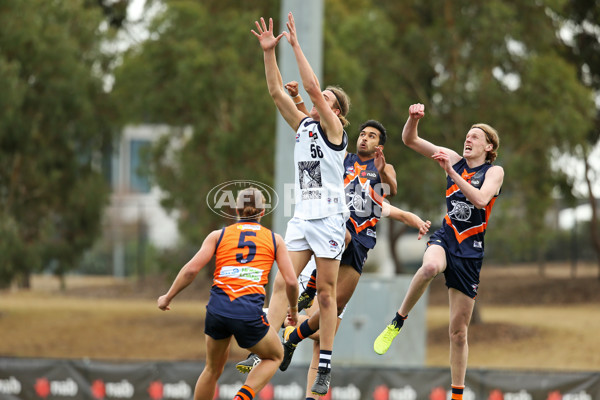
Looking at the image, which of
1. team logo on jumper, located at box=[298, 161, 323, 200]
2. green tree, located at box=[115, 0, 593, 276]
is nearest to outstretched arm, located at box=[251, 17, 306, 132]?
team logo on jumper, located at box=[298, 161, 323, 200]

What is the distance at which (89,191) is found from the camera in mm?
25828

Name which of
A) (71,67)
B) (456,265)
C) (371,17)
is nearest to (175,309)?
(71,67)

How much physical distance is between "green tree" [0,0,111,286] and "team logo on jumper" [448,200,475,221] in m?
16.0

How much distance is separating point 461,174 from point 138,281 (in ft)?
93.7

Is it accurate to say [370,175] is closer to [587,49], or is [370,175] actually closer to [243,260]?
[243,260]

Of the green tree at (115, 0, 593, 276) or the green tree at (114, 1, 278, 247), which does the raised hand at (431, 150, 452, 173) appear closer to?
the green tree at (115, 0, 593, 276)

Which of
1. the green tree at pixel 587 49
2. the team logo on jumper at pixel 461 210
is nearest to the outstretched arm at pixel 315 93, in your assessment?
the team logo on jumper at pixel 461 210

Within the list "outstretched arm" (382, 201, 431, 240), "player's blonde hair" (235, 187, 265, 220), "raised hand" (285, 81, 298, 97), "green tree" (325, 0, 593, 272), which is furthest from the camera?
"green tree" (325, 0, 593, 272)

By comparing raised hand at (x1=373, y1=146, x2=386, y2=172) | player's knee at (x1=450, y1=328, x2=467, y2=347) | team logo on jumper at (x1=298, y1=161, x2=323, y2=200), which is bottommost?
player's knee at (x1=450, y1=328, x2=467, y2=347)

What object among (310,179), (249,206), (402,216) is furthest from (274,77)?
(402,216)

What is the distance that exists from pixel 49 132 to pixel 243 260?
18.4 metres

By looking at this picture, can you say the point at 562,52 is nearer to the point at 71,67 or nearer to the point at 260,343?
the point at 71,67

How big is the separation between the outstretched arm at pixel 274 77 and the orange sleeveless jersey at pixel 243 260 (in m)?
1.11

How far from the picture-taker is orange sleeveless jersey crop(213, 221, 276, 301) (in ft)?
24.5
